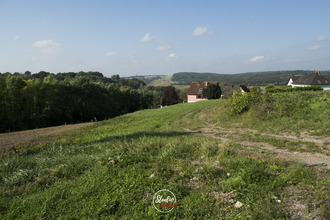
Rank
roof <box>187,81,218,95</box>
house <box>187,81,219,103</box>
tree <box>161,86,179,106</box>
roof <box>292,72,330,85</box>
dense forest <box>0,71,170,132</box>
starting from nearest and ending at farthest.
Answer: dense forest <box>0,71,170,132</box> → roof <box>292,72,330,85</box> → house <box>187,81,219,103</box> → roof <box>187,81,218,95</box> → tree <box>161,86,179,106</box>

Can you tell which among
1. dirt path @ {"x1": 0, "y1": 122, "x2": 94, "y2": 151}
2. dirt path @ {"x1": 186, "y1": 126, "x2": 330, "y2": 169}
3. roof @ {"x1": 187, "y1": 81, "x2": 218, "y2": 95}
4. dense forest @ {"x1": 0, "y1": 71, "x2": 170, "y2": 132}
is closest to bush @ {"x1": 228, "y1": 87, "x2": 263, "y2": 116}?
dirt path @ {"x1": 186, "y1": 126, "x2": 330, "y2": 169}

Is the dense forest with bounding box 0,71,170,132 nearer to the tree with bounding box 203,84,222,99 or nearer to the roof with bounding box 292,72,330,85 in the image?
the tree with bounding box 203,84,222,99

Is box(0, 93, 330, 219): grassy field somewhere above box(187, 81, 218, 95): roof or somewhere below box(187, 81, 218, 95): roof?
below

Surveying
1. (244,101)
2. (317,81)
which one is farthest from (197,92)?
(244,101)

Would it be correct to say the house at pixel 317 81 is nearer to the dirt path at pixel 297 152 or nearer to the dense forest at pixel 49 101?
the dirt path at pixel 297 152

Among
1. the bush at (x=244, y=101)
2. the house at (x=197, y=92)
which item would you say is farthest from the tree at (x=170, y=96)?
the bush at (x=244, y=101)

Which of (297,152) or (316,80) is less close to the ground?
(316,80)

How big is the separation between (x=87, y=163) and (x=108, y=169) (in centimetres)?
102

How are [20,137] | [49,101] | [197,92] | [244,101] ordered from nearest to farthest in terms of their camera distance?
[244,101], [20,137], [49,101], [197,92]

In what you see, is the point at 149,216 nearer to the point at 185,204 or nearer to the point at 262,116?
the point at 185,204

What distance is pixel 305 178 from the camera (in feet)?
14.5

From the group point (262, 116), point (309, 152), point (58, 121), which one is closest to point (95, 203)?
point (309, 152)

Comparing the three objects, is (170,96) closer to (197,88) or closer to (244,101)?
(197,88)

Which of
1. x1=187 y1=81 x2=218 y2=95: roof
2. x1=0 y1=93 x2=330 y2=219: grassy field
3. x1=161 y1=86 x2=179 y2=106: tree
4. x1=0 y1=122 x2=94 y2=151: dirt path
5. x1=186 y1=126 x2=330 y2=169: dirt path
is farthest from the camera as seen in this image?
x1=161 y1=86 x2=179 y2=106: tree
